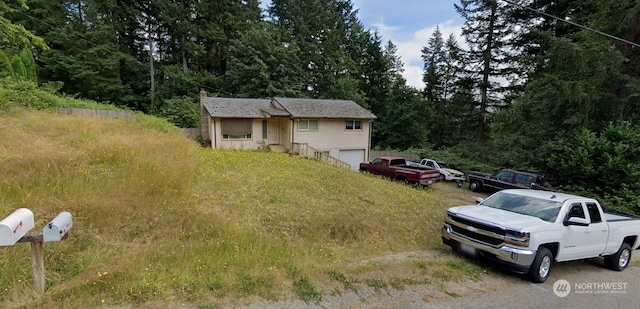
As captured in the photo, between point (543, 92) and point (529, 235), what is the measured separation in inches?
653

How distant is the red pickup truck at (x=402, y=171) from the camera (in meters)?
15.3

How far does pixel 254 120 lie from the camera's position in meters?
20.5

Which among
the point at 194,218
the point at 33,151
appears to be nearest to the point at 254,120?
the point at 33,151

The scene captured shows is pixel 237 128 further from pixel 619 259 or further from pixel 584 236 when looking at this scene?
pixel 619 259

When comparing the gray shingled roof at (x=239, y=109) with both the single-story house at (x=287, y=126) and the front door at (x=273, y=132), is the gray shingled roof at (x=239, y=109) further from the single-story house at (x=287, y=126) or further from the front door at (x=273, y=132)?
the front door at (x=273, y=132)

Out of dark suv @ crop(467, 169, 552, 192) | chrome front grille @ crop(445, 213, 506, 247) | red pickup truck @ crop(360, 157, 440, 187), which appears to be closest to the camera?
chrome front grille @ crop(445, 213, 506, 247)

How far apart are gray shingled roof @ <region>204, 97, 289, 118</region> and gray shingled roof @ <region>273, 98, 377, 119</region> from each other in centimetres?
77

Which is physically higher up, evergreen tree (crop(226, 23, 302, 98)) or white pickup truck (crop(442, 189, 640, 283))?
evergreen tree (crop(226, 23, 302, 98))

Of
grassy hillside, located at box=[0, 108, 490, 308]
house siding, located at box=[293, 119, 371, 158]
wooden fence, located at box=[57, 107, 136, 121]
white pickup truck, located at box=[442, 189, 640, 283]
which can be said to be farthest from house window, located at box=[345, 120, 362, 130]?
white pickup truck, located at box=[442, 189, 640, 283]

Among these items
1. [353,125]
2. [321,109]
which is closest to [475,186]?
[353,125]

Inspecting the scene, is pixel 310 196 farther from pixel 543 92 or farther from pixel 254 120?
pixel 543 92

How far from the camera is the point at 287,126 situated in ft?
68.7

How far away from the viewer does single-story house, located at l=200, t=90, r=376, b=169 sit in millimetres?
19609

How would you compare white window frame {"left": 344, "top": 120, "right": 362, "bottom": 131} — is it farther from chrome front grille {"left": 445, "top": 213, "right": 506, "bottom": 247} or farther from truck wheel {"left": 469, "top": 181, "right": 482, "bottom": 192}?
chrome front grille {"left": 445, "top": 213, "right": 506, "bottom": 247}
